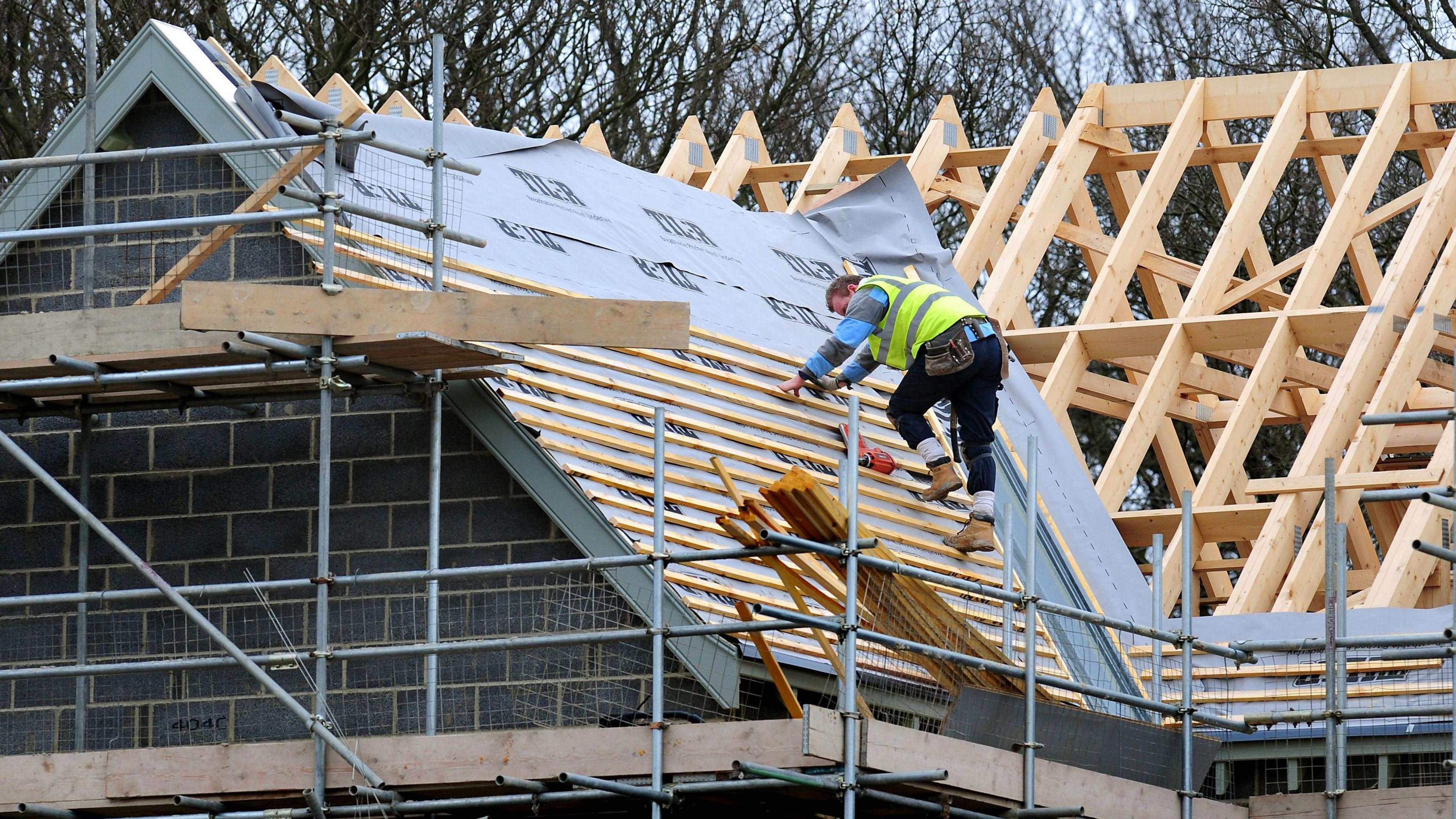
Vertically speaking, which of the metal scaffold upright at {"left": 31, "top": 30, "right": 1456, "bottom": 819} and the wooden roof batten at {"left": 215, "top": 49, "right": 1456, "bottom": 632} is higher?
the wooden roof batten at {"left": 215, "top": 49, "right": 1456, "bottom": 632}

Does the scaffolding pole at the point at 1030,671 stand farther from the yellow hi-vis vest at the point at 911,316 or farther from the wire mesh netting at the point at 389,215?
the wire mesh netting at the point at 389,215

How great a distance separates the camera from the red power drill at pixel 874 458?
11.9m

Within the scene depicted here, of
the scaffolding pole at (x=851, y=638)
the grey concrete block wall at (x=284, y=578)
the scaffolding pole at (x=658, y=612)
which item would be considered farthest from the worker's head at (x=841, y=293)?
the scaffolding pole at (x=851, y=638)

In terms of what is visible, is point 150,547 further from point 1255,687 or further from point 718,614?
point 1255,687

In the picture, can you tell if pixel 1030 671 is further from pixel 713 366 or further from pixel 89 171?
pixel 89 171

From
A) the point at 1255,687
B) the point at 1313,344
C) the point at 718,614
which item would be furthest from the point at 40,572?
the point at 1313,344

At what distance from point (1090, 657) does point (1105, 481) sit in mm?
2076

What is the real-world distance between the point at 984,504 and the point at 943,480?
0.29 meters

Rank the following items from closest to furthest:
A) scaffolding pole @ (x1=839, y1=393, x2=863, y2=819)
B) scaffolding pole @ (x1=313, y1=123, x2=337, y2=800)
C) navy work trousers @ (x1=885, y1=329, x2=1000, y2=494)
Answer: scaffolding pole @ (x1=839, y1=393, x2=863, y2=819)
scaffolding pole @ (x1=313, y1=123, x2=337, y2=800)
navy work trousers @ (x1=885, y1=329, x2=1000, y2=494)

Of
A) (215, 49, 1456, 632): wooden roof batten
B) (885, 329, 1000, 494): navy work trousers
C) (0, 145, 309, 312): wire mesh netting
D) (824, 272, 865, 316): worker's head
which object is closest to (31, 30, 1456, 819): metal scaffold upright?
(0, 145, 309, 312): wire mesh netting

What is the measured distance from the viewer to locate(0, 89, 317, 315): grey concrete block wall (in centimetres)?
1107

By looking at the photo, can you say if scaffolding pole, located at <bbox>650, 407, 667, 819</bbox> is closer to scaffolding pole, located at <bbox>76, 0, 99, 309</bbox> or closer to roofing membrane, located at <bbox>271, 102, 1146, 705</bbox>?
roofing membrane, located at <bbox>271, 102, 1146, 705</bbox>

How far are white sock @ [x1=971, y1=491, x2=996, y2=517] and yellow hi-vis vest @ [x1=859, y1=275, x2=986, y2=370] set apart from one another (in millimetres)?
720

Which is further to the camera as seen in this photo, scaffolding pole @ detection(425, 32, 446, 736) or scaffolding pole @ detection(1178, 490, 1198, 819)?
scaffolding pole @ detection(1178, 490, 1198, 819)
